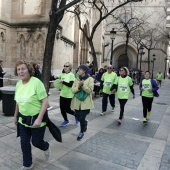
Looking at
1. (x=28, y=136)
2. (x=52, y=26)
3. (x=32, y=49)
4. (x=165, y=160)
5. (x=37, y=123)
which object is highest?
(x=52, y=26)

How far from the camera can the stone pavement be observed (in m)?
4.14

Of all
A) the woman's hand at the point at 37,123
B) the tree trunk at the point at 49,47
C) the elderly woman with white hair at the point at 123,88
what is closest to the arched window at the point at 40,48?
the tree trunk at the point at 49,47

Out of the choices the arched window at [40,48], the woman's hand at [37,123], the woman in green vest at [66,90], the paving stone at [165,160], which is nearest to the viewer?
the woman's hand at [37,123]

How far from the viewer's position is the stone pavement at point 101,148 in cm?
414

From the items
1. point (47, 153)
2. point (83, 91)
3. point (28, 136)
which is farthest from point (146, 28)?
point (28, 136)

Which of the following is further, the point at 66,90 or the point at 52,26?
the point at 52,26

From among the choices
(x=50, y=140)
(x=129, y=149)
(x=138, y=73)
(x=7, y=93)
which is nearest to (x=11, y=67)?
(x=7, y=93)

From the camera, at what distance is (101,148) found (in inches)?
195

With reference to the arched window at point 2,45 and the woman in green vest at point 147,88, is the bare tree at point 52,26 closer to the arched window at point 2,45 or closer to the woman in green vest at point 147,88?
the woman in green vest at point 147,88

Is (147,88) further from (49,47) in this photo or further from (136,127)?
(49,47)

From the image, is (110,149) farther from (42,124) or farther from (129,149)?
(42,124)

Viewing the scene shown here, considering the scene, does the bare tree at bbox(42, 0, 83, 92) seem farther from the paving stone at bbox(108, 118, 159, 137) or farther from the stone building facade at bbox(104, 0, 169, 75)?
the stone building facade at bbox(104, 0, 169, 75)

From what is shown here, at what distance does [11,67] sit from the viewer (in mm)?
15883

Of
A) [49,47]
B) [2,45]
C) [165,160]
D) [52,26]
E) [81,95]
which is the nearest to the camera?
[165,160]
